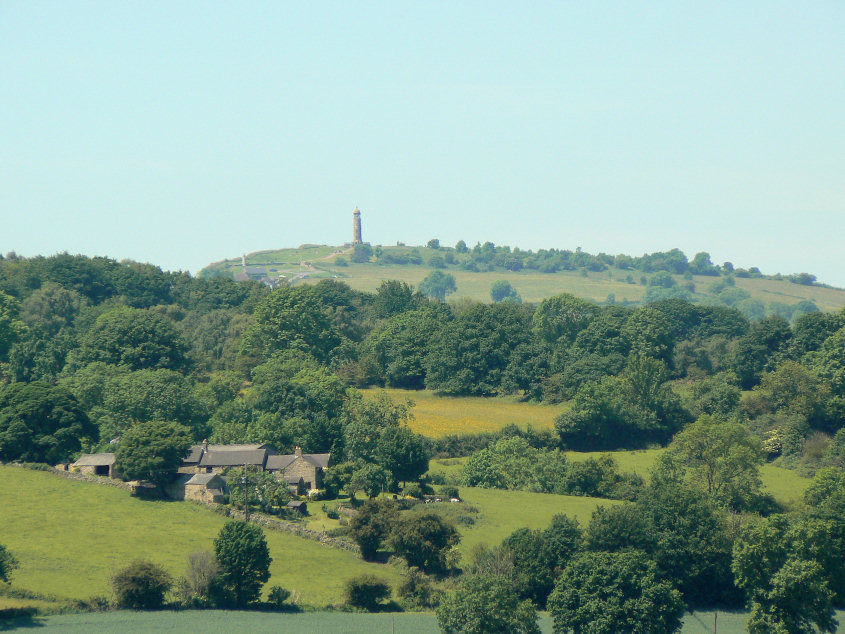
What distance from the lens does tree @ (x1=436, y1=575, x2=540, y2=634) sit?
5034cm

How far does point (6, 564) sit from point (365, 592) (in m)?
16.6

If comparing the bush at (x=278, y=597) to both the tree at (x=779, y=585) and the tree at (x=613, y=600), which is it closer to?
the tree at (x=613, y=600)

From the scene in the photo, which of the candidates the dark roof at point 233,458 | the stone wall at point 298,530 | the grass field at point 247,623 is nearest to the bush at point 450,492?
the stone wall at point 298,530

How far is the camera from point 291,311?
118875 millimetres

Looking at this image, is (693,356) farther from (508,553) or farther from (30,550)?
(30,550)

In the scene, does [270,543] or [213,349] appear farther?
[213,349]

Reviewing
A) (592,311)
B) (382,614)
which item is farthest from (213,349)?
(382,614)

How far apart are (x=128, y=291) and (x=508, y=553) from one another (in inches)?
3700

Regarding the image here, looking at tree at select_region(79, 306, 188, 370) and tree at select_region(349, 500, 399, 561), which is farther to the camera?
tree at select_region(79, 306, 188, 370)

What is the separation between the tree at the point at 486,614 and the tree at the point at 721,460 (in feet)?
77.1

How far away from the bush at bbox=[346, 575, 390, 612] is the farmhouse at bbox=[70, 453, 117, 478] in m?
23.8

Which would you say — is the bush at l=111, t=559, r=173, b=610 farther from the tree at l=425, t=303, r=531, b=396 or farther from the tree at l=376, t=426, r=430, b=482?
the tree at l=425, t=303, r=531, b=396

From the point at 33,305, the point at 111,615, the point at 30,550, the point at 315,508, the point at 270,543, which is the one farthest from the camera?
the point at 33,305

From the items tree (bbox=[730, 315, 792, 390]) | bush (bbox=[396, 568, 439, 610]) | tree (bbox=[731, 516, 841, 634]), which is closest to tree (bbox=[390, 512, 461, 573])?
bush (bbox=[396, 568, 439, 610])
